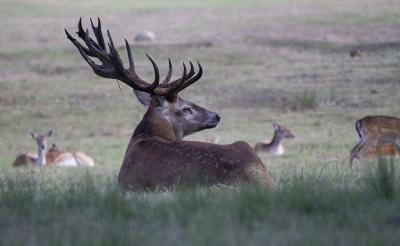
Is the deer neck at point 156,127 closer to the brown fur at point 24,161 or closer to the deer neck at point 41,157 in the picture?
the brown fur at point 24,161

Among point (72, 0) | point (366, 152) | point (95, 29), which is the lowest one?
point (366, 152)

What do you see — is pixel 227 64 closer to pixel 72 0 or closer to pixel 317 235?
pixel 317 235

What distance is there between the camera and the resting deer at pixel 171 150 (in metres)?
7.12

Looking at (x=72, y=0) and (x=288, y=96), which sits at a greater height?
(x=72, y=0)

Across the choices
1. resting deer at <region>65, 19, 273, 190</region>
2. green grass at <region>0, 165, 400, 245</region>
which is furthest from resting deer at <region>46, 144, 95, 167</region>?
green grass at <region>0, 165, 400, 245</region>

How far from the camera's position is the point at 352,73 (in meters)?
28.5

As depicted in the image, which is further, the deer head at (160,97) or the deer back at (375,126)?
the deer back at (375,126)

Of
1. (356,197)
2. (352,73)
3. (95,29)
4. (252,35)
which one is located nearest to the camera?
(356,197)

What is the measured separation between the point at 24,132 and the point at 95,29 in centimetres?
1349

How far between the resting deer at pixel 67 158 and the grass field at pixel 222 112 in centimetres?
36

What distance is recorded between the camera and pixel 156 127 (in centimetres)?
936

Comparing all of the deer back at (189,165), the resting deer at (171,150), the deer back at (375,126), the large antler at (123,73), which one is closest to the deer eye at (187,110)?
the resting deer at (171,150)

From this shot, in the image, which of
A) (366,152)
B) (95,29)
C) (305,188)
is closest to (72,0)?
(366,152)

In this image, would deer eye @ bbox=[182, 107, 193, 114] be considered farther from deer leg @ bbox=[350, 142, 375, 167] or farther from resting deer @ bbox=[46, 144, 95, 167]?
deer leg @ bbox=[350, 142, 375, 167]
